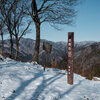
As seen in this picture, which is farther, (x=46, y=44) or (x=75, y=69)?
(x=75, y=69)

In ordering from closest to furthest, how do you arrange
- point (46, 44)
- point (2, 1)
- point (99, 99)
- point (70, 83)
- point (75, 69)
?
point (99, 99), point (70, 83), point (46, 44), point (2, 1), point (75, 69)

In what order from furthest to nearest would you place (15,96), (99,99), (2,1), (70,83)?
(2,1) < (70,83) < (99,99) < (15,96)

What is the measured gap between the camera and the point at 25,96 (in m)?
2.86

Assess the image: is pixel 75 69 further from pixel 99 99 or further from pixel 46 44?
pixel 99 99

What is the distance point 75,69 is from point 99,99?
621 centimetres

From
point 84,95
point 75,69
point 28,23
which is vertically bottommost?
point 75,69

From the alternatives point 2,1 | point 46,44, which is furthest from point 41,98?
point 2,1

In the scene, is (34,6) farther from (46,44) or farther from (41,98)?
(41,98)

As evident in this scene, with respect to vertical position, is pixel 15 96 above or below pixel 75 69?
above

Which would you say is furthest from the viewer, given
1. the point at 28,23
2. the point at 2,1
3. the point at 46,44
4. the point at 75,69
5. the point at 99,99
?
the point at 28,23

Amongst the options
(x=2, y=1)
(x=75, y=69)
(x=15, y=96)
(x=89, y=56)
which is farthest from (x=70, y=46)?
(x=89, y=56)

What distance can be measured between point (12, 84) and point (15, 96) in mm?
811

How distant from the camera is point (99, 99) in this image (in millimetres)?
3057

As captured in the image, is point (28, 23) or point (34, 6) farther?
point (28, 23)
